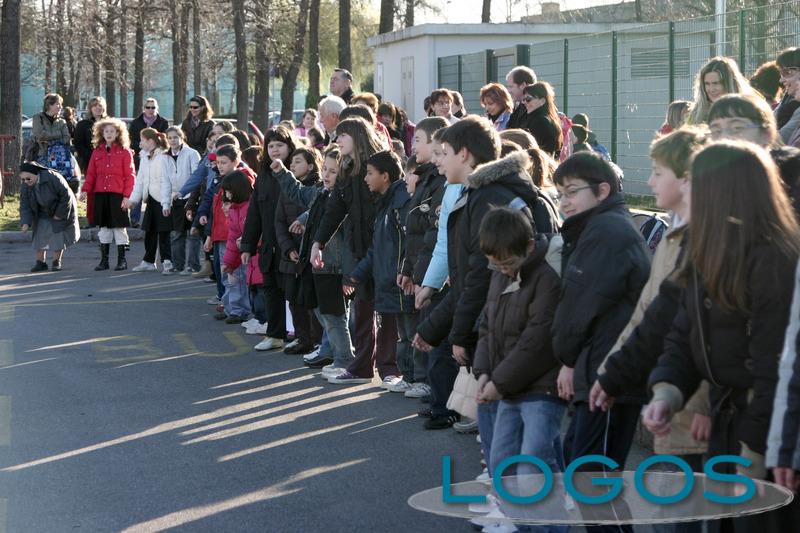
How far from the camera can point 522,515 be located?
14.3 ft

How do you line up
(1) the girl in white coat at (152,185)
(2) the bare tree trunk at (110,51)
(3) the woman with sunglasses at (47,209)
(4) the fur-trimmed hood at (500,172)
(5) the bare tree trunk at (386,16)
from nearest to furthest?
(4) the fur-trimmed hood at (500,172) → (1) the girl in white coat at (152,185) → (3) the woman with sunglasses at (47,209) → (5) the bare tree trunk at (386,16) → (2) the bare tree trunk at (110,51)

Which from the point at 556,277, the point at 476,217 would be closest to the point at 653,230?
the point at 476,217

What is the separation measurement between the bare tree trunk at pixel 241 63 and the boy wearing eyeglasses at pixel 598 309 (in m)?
32.0

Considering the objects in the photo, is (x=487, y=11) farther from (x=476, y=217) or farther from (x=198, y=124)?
(x=476, y=217)

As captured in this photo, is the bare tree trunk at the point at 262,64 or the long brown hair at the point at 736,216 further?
the bare tree trunk at the point at 262,64

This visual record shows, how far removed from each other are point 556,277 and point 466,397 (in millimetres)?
921

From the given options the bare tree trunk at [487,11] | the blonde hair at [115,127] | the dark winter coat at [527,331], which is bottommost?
the dark winter coat at [527,331]

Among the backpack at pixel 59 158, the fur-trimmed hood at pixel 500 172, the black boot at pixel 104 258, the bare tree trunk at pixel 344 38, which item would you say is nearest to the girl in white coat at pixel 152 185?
the black boot at pixel 104 258

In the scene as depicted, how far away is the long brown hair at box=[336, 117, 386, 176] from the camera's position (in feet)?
31.1

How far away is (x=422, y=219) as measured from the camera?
320 inches

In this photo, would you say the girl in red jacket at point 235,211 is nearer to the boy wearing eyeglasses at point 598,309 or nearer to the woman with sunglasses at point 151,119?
the boy wearing eyeglasses at point 598,309

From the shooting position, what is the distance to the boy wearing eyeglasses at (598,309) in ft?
16.5

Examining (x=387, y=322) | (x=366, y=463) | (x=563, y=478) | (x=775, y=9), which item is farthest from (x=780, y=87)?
(x=563, y=478)

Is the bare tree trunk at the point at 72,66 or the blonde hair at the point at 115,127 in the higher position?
the bare tree trunk at the point at 72,66
